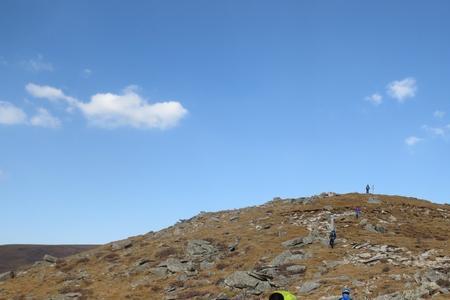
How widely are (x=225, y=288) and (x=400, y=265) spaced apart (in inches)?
478

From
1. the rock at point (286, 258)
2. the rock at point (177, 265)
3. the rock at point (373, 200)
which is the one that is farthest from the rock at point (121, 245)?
the rock at point (373, 200)

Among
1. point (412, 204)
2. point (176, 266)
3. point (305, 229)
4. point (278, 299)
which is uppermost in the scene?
point (412, 204)

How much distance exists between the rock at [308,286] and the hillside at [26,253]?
124482 mm

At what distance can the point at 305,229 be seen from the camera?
46.1 metres

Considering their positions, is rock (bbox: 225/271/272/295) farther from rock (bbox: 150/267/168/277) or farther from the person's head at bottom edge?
the person's head at bottom edge

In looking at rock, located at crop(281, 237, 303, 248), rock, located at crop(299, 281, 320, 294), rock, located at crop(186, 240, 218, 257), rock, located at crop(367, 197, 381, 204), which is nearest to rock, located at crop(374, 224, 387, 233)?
rock, located at crop(281, 237, 303, 248)

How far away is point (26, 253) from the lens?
160750mm

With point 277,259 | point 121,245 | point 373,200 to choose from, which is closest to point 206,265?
point 277,259

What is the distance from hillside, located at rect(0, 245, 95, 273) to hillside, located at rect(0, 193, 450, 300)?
10083 cm

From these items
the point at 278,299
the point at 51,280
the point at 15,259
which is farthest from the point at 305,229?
the point at 15,259

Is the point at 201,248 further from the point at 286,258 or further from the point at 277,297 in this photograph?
the point at 277,297

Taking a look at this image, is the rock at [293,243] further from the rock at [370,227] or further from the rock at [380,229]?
the rock at [380,229]

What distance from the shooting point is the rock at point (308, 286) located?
96.4ft

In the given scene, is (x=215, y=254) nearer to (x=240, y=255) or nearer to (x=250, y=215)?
(x=240, y=255)
